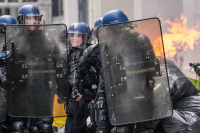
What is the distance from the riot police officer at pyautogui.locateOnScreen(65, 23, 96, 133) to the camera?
4242 mm

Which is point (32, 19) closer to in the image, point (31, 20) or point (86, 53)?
point (31, 20)

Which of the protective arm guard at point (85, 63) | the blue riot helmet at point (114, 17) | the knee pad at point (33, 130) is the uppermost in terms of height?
the blue riot helmet at point (114, 17)

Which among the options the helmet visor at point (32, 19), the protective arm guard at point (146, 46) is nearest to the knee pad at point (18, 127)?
the helmet visor at point (32, 19)

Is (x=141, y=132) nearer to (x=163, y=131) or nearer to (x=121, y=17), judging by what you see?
(x=163, y=131)

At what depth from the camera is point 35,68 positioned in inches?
157

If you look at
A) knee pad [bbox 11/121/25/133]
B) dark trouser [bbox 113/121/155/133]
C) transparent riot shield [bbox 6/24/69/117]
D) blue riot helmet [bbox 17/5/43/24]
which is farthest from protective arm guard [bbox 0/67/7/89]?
dark trouser [bbox 113/121/155/133]

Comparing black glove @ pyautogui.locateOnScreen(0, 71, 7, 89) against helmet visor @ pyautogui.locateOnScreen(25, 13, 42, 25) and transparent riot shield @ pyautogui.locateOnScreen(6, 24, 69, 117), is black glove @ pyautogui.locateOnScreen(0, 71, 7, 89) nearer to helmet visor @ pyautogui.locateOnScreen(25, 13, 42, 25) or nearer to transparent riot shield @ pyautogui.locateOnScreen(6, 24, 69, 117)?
transparent riot shield @ pyautogui.locateOnScreen(6, 24, 69, 117)

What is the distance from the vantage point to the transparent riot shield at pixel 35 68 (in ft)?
13.1

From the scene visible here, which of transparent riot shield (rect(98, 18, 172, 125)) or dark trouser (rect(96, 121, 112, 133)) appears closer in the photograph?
transparent riot shield (rect(98, 18, 172, 125))

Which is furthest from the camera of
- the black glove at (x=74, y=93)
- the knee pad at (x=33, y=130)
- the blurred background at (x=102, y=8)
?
the blurred background at (x=102, y=8)

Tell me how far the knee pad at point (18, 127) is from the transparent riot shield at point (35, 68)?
0.75 ft

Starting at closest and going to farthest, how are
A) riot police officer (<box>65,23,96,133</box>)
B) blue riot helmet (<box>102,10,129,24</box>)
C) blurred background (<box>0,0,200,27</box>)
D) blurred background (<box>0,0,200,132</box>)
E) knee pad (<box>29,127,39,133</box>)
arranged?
1. blue riot helmet (<box>102,10,129,24</box>)
2. riot police officer (<box>65,23,96,133</box>)
3. knee pad (<box>29,127,39,133</box>)
4. blurred background (<box>0,0,200,132</box>)
5. blurred background (<box>0,0,200,27</box>)

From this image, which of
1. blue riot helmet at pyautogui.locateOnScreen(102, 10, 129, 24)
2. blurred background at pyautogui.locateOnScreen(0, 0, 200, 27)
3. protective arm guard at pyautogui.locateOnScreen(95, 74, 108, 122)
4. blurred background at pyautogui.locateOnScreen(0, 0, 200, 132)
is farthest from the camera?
blurred background at pyautogui.locateOnScreen(0, 0, 200, 27)

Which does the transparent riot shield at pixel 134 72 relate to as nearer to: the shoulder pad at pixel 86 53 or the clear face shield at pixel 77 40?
the shoulder pad at pixel 86 53
